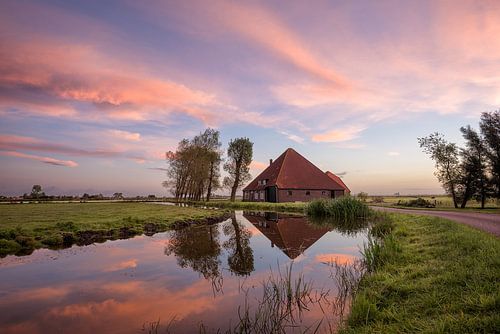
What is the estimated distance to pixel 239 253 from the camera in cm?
1265

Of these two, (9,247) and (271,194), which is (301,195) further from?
(9,247)

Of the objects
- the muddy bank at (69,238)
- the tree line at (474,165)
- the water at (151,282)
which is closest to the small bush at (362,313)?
the water at (151,282)

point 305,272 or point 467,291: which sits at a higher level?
point 467,291

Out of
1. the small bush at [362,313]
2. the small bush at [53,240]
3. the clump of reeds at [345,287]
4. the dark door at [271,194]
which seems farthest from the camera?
the dark door at [271,194]

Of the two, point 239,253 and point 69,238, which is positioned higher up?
point 69,238

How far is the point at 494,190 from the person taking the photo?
37.0 meters

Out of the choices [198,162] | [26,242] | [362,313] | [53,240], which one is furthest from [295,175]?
[362,313]

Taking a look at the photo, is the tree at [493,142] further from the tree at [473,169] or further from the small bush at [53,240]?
the small bush at [53,240]

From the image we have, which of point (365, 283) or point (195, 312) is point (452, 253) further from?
point (195, 312)

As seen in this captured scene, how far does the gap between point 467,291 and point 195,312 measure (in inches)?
203

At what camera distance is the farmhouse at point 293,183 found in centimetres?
4897

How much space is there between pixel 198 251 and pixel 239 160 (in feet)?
160

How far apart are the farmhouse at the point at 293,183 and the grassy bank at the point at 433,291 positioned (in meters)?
39.6

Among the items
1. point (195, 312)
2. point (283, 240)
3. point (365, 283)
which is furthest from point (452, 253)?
point (283, 240)
